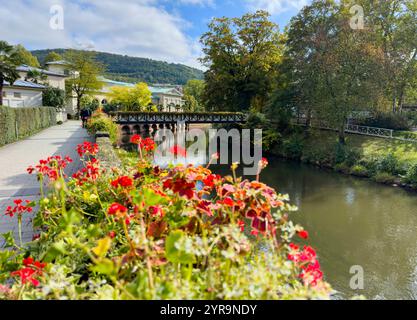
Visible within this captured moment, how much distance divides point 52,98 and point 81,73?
977cm

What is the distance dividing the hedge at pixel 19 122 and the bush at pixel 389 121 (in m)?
18.7

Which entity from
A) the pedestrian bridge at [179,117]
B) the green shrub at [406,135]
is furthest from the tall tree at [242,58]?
the green shrub at [406,135]

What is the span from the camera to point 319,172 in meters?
15.1

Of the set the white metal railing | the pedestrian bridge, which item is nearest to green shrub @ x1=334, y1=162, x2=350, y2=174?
the white metal railing

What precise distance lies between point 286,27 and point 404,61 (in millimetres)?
11442

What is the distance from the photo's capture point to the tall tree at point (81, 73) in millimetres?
37000

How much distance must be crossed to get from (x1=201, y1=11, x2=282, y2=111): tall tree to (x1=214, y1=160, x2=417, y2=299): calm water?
43.2ft

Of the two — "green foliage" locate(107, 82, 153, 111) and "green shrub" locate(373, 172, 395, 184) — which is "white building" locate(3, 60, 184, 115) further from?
"green shrub" locate(373, 172, 395, 184)

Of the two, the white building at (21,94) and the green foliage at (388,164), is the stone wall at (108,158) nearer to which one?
the green foliage at (388,164)

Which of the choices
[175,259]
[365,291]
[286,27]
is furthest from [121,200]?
[286,27]

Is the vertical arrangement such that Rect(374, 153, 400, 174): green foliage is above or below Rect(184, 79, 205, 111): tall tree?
below

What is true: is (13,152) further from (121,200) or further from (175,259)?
(175,259)

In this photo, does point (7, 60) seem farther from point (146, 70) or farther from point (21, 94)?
point (146, 70)

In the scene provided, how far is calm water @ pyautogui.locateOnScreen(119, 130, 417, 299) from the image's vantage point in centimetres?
550
